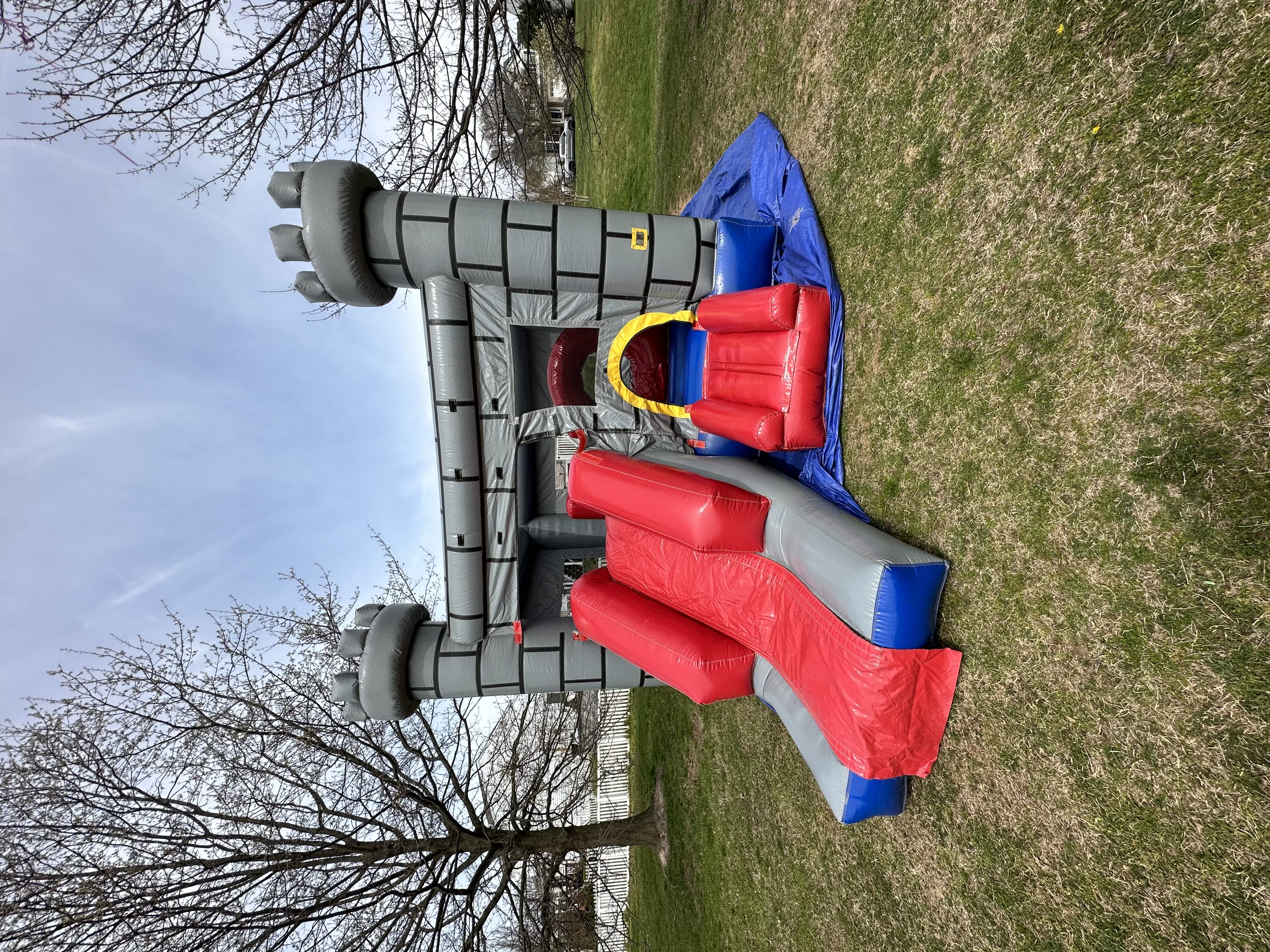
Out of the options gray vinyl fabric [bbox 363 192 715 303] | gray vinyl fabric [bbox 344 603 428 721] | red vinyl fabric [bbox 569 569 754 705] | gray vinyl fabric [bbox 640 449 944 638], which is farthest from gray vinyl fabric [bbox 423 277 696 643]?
gray vinyl fabric [bbox 640 449 944 638]

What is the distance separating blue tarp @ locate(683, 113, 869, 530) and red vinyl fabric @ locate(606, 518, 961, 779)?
0.68 m

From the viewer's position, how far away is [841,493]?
11.2ft

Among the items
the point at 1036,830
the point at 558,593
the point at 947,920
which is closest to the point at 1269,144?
the point at 1036,830

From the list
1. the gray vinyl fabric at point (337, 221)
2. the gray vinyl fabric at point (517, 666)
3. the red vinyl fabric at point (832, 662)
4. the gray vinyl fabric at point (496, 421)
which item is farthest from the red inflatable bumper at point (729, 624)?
the gray vinyl fabric at point (337, 221)

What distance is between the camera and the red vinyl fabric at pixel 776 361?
11.3 ft

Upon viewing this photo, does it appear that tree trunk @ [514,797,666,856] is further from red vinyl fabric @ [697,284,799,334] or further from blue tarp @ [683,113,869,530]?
red vinyl fabric @ [697,284,799,334]

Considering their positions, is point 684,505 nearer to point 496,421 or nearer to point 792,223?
point 496,421

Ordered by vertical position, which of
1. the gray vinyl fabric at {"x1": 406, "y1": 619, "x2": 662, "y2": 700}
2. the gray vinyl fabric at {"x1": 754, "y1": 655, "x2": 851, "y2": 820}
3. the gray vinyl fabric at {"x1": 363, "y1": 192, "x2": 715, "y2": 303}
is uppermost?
the gray vinyl fabric at {"x1": 363, "y1": 192, "x2": 715, "y2": 303}

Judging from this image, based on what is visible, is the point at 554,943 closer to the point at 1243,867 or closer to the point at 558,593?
the point at 558,593

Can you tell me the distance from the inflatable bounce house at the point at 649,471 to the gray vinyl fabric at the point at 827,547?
13mm

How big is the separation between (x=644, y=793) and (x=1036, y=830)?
6.84 meters

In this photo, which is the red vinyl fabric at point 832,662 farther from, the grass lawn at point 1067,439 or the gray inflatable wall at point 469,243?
the gray inflatable wall at point 469,243

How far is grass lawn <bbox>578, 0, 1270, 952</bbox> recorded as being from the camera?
66.9 inches

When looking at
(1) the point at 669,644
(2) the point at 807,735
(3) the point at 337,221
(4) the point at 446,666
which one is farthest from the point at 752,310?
(4) the point at 446,666
